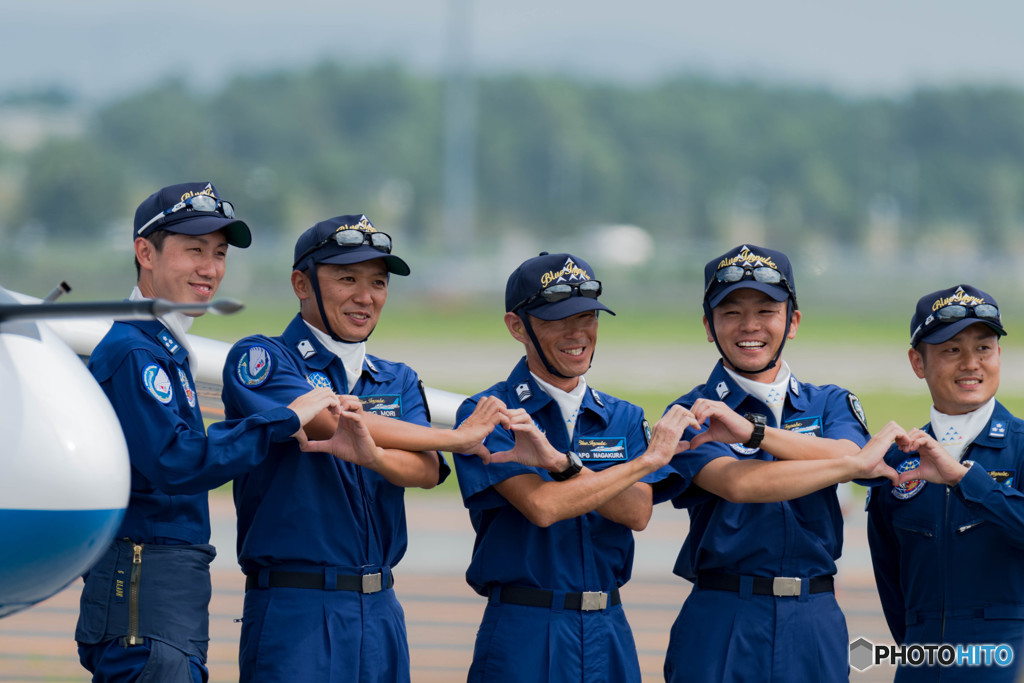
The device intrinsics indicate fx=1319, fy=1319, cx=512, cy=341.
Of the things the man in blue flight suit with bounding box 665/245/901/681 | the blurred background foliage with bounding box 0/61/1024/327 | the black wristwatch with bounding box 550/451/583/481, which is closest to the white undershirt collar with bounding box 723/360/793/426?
the man in blue flight suit with bounding box 665/245/901/681

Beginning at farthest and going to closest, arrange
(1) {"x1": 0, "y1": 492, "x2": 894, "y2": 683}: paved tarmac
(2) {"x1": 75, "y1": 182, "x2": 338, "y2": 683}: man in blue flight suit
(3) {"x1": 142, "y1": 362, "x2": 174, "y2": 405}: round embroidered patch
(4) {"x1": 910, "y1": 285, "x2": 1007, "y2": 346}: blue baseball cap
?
(1) {"x1": 0, "y1": 492, "x2": 894, "y2": 683}: paved tarmac
(4) {"x1": 910, "y1": 285, "x2": 1007, "y2": 346}: blue baseball cap
(3) {"x1": 142, "y1": 362, "x2": 174, "y2": 405}: round embroidered patch
(2) {"x1": 75, "y1": 182, "x2": 338, "y2": 683}: man in blue flight suit

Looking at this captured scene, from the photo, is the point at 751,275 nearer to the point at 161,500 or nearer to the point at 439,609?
the point at 161,500

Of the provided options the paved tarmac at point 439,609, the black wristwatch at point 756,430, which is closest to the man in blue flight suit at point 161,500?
the black wristwatch at point 756,430

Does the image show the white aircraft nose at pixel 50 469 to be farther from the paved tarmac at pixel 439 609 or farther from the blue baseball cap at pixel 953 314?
the paved tarmac at pixel 439 609

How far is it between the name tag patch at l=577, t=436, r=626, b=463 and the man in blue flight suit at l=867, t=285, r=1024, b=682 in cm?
104

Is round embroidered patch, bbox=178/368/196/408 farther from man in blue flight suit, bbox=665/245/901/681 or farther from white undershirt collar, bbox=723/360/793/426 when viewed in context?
white undershirt collar, bbox=723/360/793/426

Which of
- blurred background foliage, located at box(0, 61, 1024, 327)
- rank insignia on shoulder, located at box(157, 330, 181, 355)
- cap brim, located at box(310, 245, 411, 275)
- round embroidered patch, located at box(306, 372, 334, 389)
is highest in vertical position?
blurred background foliage, located at box(0, 61, 1024, 327)

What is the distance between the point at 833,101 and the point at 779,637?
10604cm

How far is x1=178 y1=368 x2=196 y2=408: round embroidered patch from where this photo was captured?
15.5 ft

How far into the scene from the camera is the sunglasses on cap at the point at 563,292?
16.2ft

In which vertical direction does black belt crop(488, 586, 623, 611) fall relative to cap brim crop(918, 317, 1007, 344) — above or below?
below

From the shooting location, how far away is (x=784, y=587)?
4918 mm

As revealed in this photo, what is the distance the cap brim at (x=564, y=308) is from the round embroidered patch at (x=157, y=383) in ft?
4.44

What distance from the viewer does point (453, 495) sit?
17.6 metres
